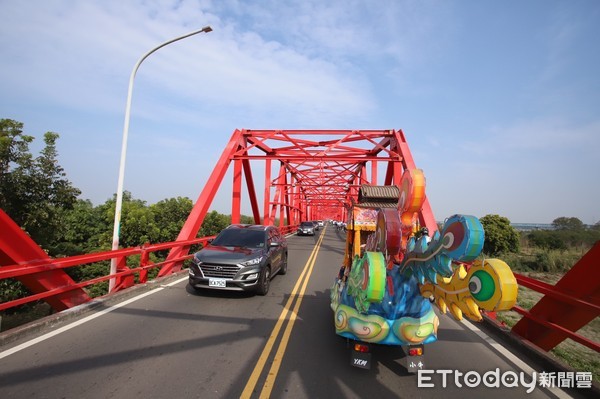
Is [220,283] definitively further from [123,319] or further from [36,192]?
[36,192]

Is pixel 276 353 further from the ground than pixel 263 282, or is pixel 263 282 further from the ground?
pixel 263 282

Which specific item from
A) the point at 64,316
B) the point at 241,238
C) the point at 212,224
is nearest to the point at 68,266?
the point at 64,316

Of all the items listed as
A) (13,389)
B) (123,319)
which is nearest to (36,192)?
(123,319)

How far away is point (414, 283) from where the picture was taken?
376 centimetres

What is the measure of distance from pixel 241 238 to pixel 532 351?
261 inches

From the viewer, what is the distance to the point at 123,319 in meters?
5.59

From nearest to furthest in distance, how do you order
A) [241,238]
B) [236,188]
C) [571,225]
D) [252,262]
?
1. [252,262]
2. [241,238]
3. [236,188]
4. [571,225]

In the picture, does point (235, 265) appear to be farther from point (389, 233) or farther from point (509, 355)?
point (509, 355)

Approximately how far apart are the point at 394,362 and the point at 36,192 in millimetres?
11136

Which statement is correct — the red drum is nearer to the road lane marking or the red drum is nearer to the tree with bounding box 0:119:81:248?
the road lane marking

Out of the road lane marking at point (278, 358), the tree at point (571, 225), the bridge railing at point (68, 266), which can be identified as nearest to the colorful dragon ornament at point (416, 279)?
the road lane marking at point (278, 358)

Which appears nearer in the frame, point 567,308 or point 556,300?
point 567,308

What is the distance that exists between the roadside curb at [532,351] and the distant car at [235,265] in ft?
15.7

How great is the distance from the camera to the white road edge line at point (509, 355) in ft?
12.2
